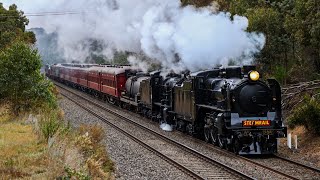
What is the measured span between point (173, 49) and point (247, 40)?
4.44m

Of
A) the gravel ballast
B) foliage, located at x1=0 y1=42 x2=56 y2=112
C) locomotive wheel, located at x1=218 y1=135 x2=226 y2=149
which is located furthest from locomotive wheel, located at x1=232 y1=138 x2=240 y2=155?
foliage, located at x1=0 y1=42 x2=56 y2=112

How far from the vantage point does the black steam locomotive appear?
628 inches

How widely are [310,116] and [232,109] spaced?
324cm

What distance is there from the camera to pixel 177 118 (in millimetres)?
22328

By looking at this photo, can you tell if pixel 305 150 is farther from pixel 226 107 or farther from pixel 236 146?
pixel 226 107

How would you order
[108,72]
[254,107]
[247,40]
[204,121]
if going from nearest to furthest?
[254,107] < [204,121] < [247,40] < [108,72]

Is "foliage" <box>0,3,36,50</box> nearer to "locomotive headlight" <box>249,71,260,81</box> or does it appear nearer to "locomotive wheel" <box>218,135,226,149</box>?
"locomotive wheel" <box>218,135,226,149</box>

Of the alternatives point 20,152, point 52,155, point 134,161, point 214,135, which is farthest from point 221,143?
point 52,155

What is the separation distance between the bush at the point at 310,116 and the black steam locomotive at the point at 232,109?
68.0 inches

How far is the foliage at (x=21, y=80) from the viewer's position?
25.7m

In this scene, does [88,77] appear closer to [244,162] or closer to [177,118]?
[177,118]

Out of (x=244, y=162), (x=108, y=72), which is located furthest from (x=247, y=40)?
(x=108, y=72)

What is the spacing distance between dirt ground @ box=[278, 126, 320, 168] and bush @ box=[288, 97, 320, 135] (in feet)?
1.10

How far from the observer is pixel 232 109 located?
16.0 metres
